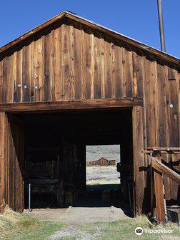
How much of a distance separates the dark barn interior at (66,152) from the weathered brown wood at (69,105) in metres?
1.66

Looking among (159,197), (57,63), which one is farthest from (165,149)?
(57,63)

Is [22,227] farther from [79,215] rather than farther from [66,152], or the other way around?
[66,152]

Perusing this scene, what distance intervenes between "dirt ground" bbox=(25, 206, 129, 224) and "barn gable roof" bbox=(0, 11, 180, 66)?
529 centimetres

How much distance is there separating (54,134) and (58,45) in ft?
27.0

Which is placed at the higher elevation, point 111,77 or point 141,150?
point 111,77

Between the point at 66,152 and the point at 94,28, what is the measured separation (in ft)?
28.1

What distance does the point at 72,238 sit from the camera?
791cm

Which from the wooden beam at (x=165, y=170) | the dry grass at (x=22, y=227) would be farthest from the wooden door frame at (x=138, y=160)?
the dry grass at (x=22, y=227)

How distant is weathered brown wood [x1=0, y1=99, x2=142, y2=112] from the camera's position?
10664 mm

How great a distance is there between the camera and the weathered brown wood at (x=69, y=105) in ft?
35.0

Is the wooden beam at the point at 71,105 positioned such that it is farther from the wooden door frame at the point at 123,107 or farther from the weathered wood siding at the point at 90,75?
the weathered wood siding at the point at 90,75

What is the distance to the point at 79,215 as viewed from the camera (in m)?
11.8

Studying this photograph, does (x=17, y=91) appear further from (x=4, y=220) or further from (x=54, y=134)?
(x=54, y=134)

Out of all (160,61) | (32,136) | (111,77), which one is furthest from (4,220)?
(32,136)
